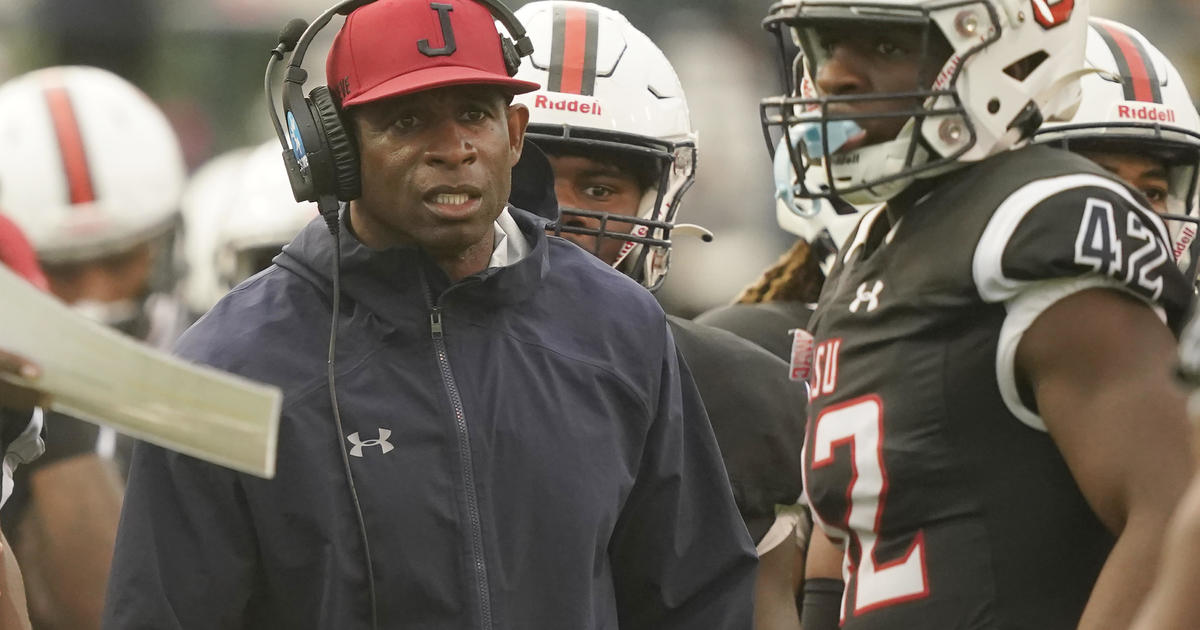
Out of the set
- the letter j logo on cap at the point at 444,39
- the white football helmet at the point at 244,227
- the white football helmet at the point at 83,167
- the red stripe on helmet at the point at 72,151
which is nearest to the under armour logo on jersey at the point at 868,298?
the letter j logo on cap at the point at 444,39

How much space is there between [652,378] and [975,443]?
481 millimetres

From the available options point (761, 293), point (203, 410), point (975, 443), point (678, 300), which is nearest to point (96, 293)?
point (761, 293)

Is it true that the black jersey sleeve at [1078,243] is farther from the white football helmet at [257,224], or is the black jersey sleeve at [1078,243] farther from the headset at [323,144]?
the white football helmet at [257,224]

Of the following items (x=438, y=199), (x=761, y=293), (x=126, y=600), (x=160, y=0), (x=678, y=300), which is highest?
(x=438, y=199)

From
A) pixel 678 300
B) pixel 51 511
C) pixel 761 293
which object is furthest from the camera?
pixel 678 300

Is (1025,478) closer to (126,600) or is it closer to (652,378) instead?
(652,378)

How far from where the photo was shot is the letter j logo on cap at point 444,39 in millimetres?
2863

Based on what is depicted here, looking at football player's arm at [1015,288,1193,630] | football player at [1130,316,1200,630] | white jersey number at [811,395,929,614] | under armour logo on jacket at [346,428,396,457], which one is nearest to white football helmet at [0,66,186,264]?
under armour logo on jacket at [346,428,396,457]

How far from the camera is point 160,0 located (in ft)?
33.3

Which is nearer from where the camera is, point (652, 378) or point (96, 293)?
point (652, 378)

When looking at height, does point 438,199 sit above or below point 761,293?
above

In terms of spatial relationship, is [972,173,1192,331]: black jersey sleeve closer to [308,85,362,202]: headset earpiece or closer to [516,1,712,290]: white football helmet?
[308,85,362,202]: headset earpiece

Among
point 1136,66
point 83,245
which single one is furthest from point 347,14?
point 83,245

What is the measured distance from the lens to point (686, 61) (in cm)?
970
